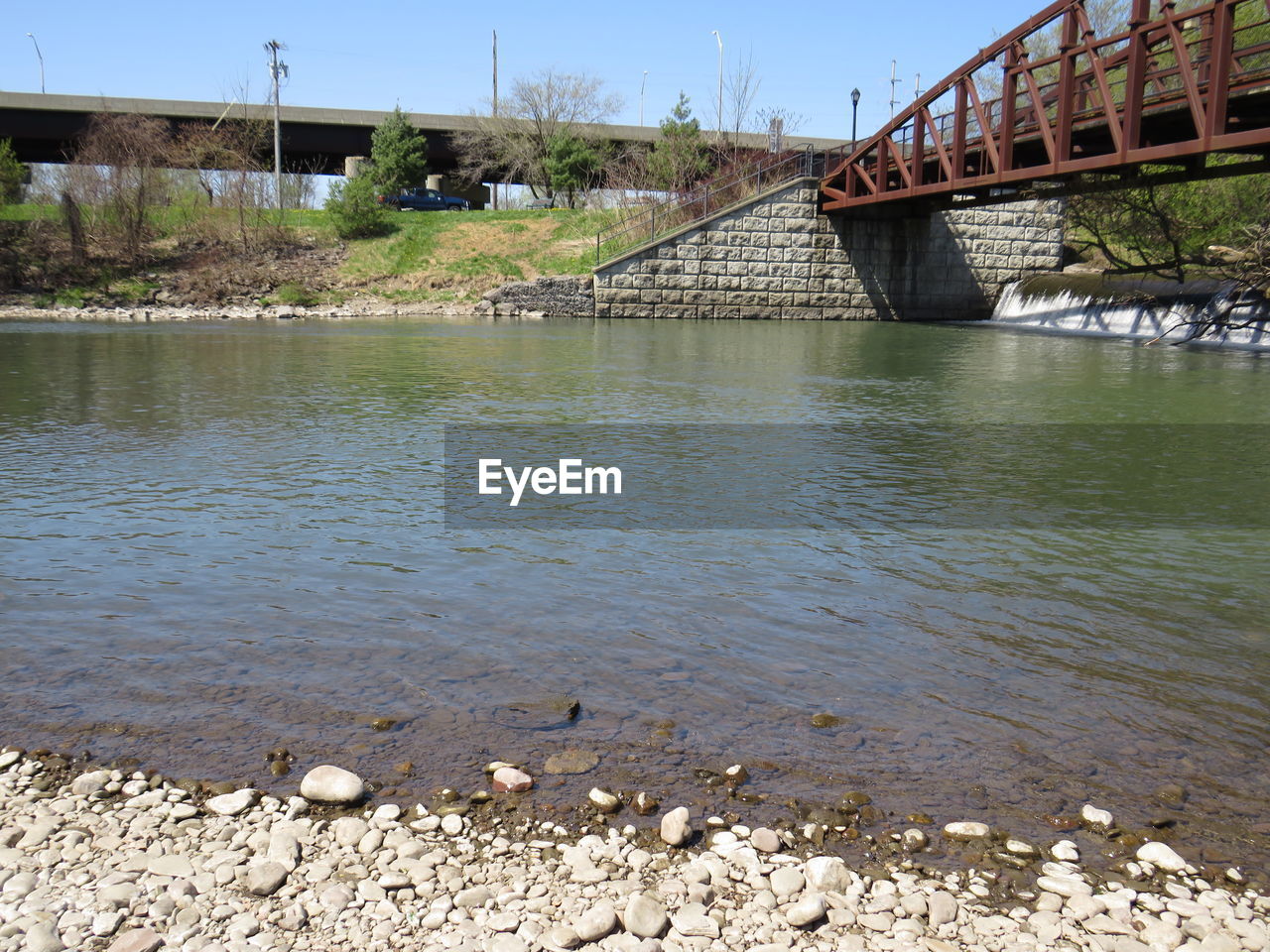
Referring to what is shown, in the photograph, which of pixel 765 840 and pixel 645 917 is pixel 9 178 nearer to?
pixel 765 840

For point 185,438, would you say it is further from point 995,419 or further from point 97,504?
point 995,419

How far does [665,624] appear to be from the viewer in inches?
233

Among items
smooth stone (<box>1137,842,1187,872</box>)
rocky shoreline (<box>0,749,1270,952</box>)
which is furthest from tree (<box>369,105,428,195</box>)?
smooth stone (<box>1137,842,1187,872</box>)

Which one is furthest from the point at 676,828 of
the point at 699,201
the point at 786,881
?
the point at 699,201

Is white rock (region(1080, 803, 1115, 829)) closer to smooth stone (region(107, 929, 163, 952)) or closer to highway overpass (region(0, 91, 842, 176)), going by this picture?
smooth stone (region(107, 929, 163, 952))

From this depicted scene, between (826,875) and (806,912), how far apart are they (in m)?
0.23

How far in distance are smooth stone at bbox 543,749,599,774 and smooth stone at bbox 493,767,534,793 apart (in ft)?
0.46

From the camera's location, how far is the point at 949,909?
331 centimetres

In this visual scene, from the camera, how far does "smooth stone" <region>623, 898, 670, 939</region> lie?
3182mm

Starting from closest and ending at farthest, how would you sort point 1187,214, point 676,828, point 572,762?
point 676,828 < point 572,762 < point 1187,214

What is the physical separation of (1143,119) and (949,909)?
27.2m

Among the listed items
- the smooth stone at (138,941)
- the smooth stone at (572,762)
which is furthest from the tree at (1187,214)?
the smooth stone at (138,941)

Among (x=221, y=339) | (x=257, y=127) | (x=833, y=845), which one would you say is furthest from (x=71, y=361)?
(x=257, y=127)

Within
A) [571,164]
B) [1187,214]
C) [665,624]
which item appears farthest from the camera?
[571,164]
